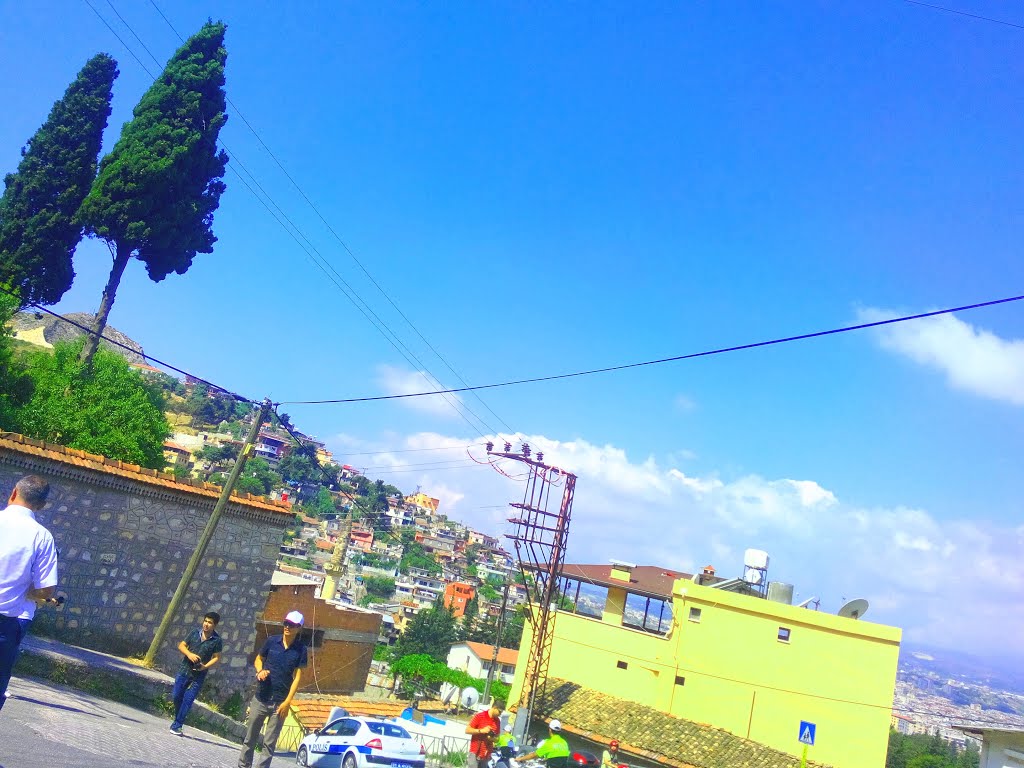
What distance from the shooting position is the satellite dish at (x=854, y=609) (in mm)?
31625

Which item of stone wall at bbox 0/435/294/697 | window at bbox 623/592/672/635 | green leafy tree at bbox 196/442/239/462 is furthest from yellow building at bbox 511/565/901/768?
green leafy tree at bbox 196/442/239/462

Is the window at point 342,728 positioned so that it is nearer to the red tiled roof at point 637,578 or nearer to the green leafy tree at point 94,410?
the green leafy tree at point 94,410

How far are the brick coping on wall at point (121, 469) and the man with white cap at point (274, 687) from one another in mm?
6551

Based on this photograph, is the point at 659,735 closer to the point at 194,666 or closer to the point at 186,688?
the point at 186,688

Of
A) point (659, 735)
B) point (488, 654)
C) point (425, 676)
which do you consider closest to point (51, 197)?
point (659, 735)

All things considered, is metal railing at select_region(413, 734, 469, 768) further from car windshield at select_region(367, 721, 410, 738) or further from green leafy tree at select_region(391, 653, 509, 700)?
green leafy tree at select_region(391, 653, 509, 700)

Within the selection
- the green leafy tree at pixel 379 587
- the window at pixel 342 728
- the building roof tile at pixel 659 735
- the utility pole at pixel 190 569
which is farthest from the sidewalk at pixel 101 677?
the green leafy tree at pixel 379 587

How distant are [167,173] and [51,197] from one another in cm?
474

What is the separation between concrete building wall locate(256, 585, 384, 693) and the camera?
29.1m

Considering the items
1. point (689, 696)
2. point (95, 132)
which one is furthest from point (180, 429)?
point (689, 696)

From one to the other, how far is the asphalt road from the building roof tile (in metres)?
18.7

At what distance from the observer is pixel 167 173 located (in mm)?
27391

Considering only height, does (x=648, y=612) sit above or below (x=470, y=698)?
above

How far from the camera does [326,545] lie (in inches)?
5261
